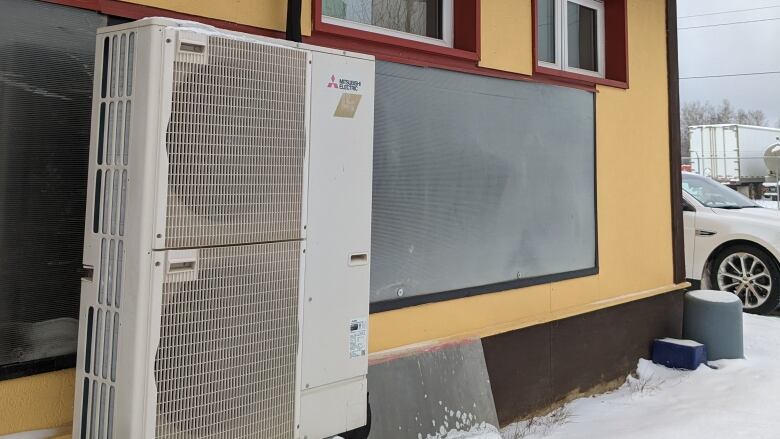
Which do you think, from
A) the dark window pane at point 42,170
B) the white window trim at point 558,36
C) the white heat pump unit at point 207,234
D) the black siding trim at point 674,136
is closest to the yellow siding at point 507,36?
the white window trim at point 558,36

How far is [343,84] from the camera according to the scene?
2582 millimetres

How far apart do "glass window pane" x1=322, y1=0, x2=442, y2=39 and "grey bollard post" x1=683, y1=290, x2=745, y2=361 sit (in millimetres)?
3570

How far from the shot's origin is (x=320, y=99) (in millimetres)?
2502

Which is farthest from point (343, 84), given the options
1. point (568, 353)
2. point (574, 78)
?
point (568, 353)

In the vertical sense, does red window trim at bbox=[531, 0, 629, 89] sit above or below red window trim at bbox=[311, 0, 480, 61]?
above

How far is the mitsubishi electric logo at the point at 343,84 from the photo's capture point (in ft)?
8.33

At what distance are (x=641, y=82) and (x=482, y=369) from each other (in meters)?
3.17

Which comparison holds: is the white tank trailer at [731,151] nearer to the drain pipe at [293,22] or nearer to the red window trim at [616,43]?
the red window trim at [616,43]

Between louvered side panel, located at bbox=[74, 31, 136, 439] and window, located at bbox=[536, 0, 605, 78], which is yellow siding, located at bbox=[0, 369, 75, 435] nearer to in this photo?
louvered side panel, located at bbox=[74, 31, 136, 439]

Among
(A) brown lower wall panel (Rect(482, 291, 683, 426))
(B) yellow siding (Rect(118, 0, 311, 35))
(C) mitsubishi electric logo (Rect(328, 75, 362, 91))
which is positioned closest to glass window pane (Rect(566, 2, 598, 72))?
(A) brown lower wall panel (Rect(482, 291, 683, 426))

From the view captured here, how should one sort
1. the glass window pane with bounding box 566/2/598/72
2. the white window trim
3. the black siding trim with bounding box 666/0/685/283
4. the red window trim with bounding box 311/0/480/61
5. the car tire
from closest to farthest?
1. the red window trim with bounding box 311/0/480/61
2. the white window trim
3. the glass window pane with bounding box 566/2/598/72
4. the black siding trim with bounding box 666/0/685/283
5. the car tire

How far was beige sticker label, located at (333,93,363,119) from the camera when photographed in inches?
102

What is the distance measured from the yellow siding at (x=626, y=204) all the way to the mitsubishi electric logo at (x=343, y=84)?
5.56 ft

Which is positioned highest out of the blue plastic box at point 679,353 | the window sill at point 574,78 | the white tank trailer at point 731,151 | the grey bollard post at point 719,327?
the white tank trailer at point 731,151
